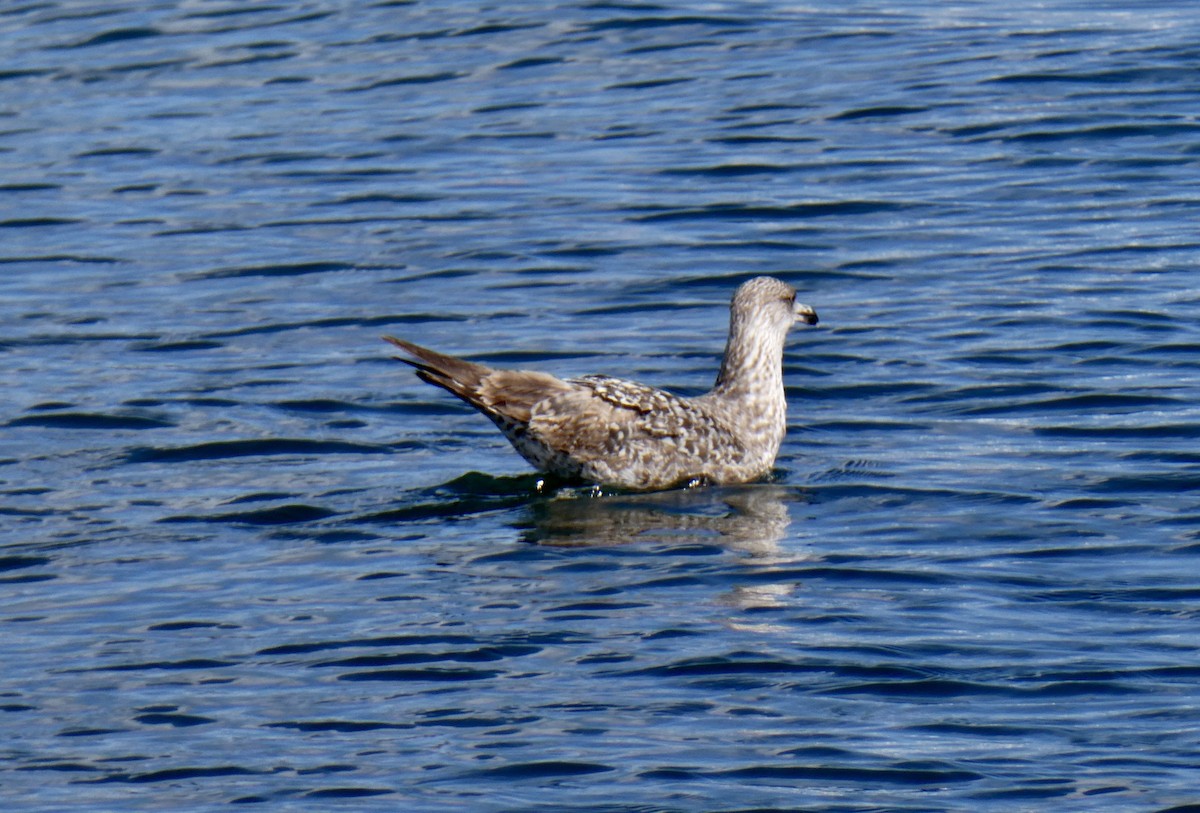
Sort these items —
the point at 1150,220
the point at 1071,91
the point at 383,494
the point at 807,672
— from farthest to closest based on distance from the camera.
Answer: the point at 1071,91
the point at 1150,220
the point at 383,494
the point at 807,672

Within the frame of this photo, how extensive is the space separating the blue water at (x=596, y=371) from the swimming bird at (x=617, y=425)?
0.19 metres

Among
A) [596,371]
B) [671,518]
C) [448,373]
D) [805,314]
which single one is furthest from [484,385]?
[596,371]

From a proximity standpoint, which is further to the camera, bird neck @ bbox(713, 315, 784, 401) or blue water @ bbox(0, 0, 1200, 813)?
bird neck @ bbox(713, 315, 784, 401)

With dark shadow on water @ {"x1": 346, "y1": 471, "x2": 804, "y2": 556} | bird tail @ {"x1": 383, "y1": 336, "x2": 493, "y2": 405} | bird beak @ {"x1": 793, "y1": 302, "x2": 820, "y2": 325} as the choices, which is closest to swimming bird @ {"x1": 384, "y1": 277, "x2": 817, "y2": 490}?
bird tail @ {"x1": 383, "y1": 336, "x2": 493, "y2": 405}

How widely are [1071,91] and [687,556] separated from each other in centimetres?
1055

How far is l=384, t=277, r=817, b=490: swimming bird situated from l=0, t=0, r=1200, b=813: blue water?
19 centimetres

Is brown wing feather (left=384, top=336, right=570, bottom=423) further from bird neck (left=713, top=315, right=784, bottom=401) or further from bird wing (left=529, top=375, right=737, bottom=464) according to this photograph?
bird neck (left=713, top=315, right=784, bottom=401)

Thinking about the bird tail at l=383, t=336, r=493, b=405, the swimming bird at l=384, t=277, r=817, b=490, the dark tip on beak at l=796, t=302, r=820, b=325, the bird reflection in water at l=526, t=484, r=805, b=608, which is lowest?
the bird reflection in water at l=526, t=484, r=805, b=608

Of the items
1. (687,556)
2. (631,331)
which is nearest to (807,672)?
(687,556)

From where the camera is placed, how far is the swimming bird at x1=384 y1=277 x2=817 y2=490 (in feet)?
36.9

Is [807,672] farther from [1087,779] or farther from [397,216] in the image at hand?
[397,216]

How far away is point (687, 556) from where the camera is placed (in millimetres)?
10305

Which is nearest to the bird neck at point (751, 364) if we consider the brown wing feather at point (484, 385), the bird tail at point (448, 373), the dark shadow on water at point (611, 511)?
the dark shadow on water at point (611, 511)

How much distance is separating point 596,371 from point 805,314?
4.94 feet
